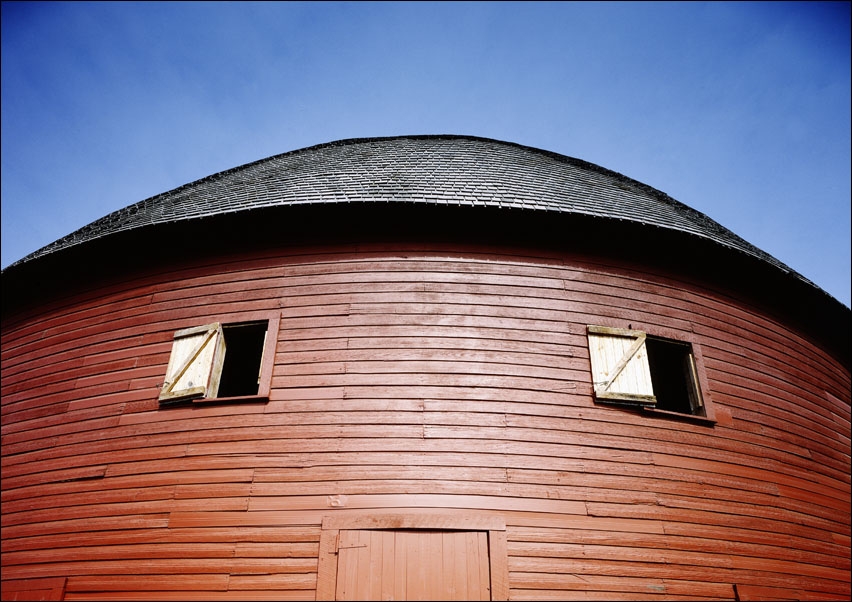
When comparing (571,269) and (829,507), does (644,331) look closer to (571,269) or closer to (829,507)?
(571,269)

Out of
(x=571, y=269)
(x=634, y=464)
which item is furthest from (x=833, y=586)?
(x=571, y=269)

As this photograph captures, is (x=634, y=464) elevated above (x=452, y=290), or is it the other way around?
(x=452, y=290)

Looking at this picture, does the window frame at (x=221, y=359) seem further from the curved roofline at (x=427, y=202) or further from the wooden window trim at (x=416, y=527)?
the wooden window trim at (x=416, y=527)

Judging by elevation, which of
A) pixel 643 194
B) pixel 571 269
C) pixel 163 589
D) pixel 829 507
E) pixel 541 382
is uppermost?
pixel 643 194

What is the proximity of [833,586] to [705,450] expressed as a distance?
2.18 meters

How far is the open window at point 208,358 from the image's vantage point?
6.55 meters

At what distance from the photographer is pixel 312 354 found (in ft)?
21.8

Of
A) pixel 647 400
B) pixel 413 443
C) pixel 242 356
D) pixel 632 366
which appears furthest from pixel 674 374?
pixel 242 356

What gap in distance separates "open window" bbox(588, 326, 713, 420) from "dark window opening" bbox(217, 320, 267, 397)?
4098 mm

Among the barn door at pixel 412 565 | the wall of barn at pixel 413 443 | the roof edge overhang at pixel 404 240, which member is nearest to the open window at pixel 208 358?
the wall of barn at pixel 413 443

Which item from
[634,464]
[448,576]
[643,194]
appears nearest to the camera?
[448,576]

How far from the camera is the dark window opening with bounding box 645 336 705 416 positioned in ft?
23.6

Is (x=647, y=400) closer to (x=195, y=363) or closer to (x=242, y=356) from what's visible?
(x=195, y=363)

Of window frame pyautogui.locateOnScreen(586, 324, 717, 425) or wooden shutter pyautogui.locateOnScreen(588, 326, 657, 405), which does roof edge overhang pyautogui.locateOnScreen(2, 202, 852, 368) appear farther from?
wooden shutter pyautogui.locateOnScreen(588, 326, 657, 405)
